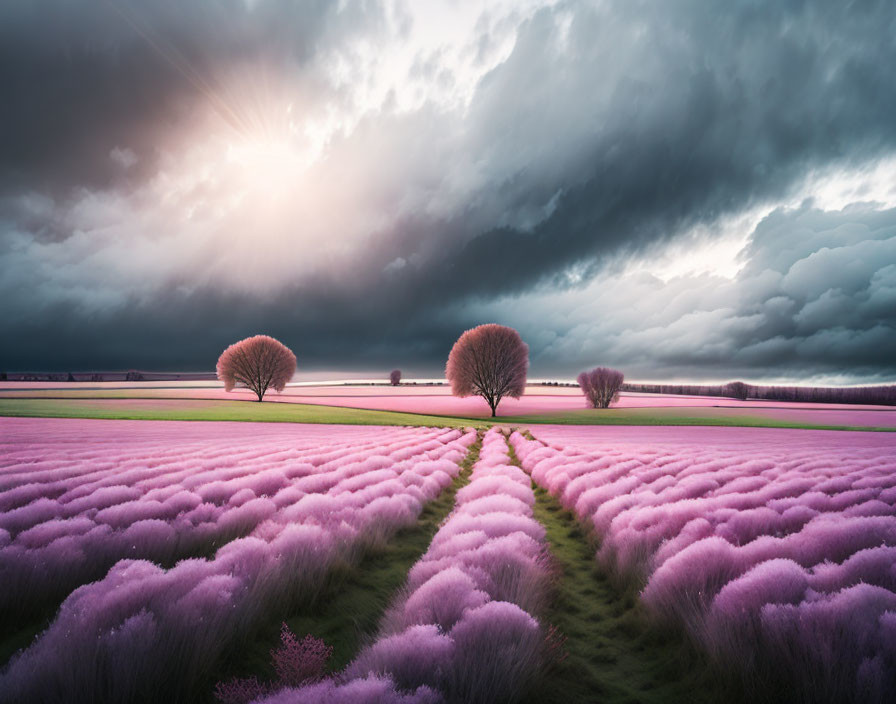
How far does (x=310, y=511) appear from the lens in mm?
5566

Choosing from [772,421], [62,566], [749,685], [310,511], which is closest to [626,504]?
[749,685]

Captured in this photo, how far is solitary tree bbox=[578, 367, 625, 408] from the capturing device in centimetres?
5909

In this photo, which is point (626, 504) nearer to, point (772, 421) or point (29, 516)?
point (29, 516)

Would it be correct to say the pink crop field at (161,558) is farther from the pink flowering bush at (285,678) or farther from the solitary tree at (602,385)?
the solitary tree at (602,385)

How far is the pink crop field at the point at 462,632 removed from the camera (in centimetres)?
201

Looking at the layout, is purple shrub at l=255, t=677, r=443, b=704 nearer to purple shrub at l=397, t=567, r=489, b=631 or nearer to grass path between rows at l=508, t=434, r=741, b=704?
purple shrub at l=397, t=567, r=489, b=631

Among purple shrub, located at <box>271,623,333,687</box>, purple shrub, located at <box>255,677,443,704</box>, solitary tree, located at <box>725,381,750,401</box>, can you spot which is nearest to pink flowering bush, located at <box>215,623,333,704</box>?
purple shrub, located at <box>271,623,333,687</box>

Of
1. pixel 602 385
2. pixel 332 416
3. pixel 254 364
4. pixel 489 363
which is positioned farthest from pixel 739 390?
pixel 254 364

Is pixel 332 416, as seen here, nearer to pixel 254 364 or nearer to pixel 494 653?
pixel 254 364

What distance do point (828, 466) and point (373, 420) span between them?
31.5 metres

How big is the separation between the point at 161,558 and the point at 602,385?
2438 inches

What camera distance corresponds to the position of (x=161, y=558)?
14.4 ft

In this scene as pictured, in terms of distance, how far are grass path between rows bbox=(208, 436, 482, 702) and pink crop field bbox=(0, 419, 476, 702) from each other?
0.16 metres

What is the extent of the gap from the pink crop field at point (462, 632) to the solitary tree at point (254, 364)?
2394 inches
